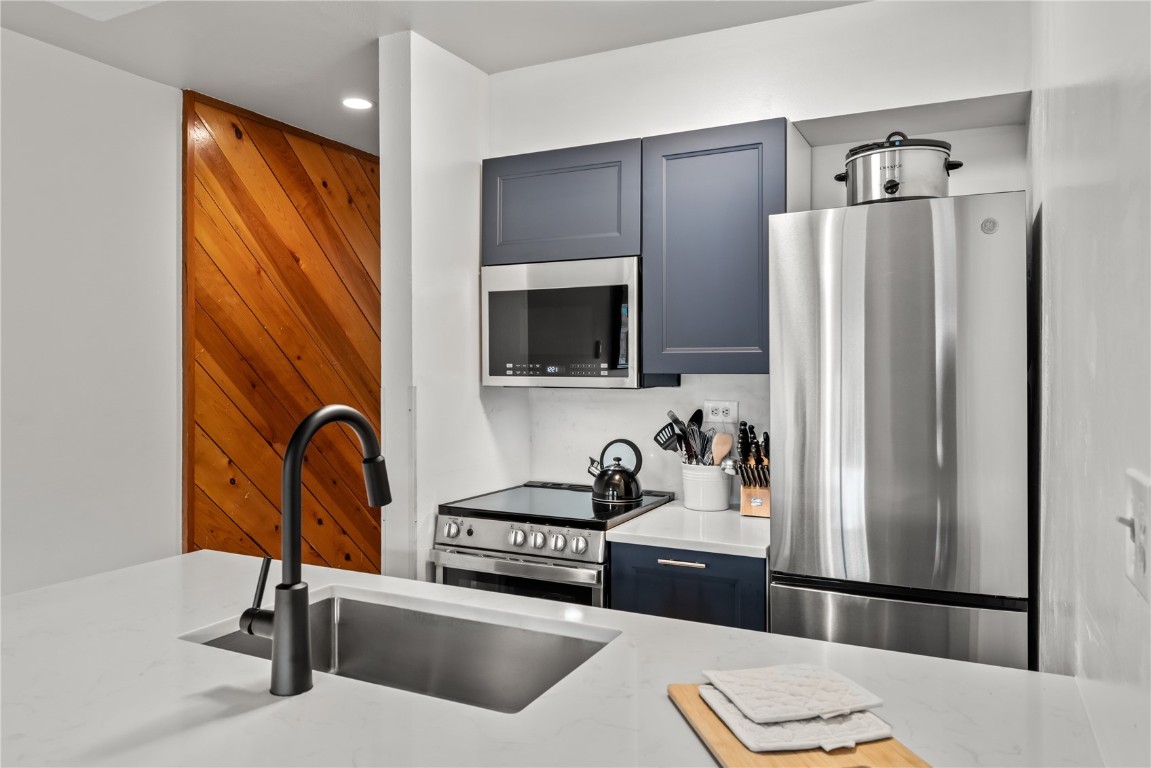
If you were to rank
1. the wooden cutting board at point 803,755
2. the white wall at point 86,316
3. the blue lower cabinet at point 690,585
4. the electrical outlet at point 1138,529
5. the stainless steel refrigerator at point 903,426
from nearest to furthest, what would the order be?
1. the electrical outlet at point 1138,529
2. the wooden cutting board at point 803,755
3. the stainless steel refrigerator at point 903,426
4. the blue lower cabinet at point 690,585
5. the white wall at point 86,316

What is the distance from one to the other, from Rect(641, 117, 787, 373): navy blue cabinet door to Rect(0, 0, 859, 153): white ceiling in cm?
40

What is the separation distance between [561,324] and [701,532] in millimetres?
918

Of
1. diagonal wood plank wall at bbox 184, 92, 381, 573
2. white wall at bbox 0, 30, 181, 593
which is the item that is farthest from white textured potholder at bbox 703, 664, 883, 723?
diagonal wood plank wall at bbox 184, 92, 381, 573

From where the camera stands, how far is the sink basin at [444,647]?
4.89 ft

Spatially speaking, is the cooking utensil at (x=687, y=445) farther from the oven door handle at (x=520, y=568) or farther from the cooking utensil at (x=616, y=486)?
the oven door handle at (x=520, y=568)

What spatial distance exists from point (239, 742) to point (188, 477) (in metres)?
2.37

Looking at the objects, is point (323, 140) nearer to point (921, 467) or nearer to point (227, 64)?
point (227, 64)

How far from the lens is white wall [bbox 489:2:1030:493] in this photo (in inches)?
92.7

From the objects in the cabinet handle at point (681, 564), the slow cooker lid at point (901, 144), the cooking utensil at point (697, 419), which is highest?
the slow cooker lid at point (901, 144)

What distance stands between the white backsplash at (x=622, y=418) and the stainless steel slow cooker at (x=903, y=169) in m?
0.90

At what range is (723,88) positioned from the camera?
8.82ft

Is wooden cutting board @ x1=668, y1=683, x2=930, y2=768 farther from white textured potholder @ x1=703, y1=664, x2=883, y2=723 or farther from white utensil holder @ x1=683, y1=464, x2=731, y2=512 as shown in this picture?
white utensil holder @ x1=683, y1=464, x2=731, y2=512

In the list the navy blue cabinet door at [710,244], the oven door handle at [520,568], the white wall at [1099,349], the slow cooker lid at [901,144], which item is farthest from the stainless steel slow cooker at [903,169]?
the oven door handle at [520,568]

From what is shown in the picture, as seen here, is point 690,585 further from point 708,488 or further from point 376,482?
point 376,482
